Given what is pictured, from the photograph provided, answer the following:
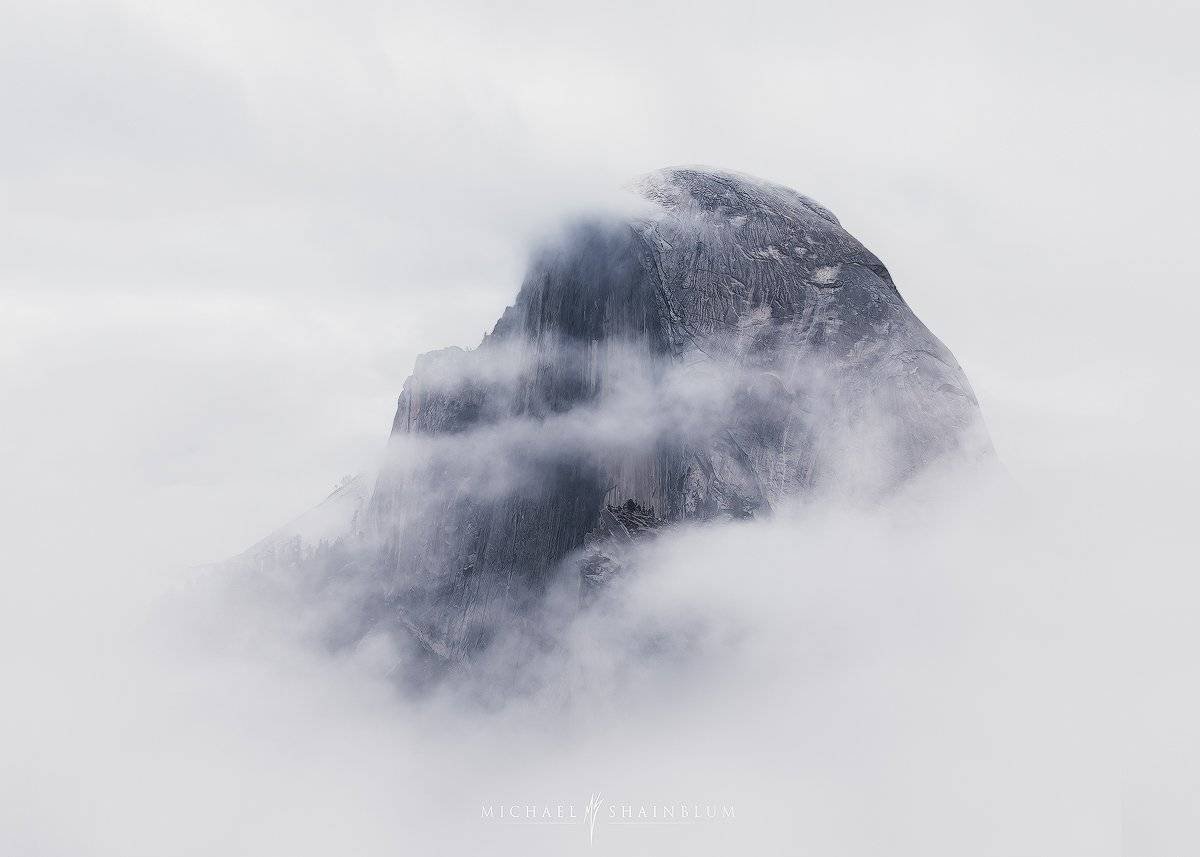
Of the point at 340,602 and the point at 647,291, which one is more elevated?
the point at 647,291

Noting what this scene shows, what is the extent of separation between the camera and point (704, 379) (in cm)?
13012

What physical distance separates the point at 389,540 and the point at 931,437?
90.0 meters

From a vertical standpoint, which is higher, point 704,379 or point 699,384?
point 704,379

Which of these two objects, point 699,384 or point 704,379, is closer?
point 699,384

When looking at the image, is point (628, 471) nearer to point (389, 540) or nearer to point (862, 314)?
point (862, 314)

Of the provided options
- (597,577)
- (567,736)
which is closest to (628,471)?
(597,577)

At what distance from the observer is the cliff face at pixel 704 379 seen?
129 meters

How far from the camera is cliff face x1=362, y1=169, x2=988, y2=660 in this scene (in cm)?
12888

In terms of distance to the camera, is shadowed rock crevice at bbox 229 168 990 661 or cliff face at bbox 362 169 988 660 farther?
cliff face at bbox 362 169 988 660

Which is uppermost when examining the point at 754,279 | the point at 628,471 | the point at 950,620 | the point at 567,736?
the point at 754,279

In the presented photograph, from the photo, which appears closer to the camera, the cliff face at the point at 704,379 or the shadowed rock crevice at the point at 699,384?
the shadowed rock crevice at the point at 699,384

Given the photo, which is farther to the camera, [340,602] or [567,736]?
[340,602]

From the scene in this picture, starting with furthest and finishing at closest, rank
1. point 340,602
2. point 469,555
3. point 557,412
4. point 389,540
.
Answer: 1. point 340,602
2. point 389,540
3. point 469,555
4. point 557,412

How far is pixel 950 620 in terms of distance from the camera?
133500 millimetres
